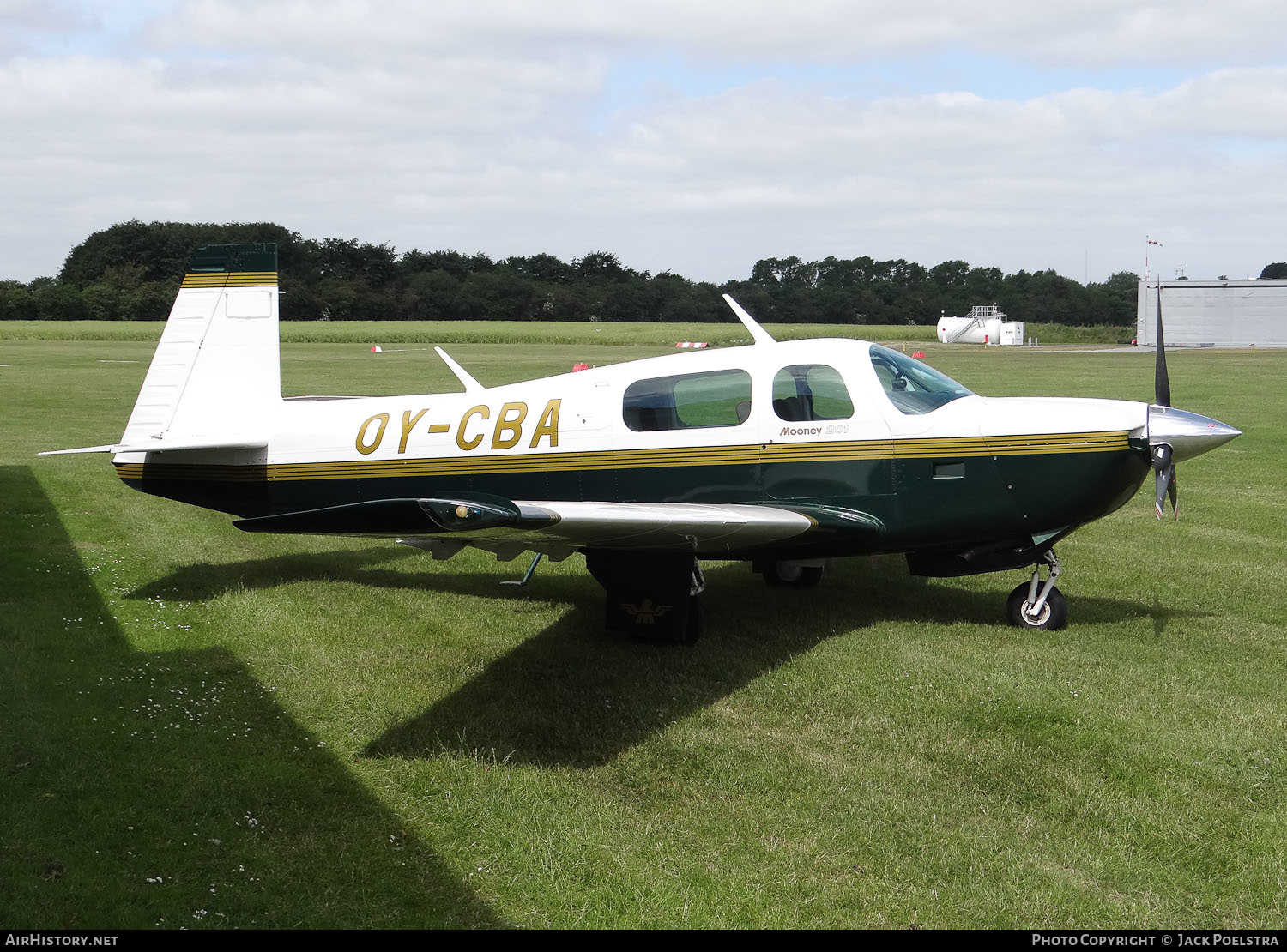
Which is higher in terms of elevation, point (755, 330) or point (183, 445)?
point (755, 330)

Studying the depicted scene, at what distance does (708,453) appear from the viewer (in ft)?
26.4

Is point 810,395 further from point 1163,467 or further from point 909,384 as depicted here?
point 1163,467

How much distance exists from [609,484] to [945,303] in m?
106

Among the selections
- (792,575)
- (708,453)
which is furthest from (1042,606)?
(708,453)

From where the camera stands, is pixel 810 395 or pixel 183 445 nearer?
pixel 810 395

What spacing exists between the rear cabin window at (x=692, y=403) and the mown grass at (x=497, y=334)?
52.7m

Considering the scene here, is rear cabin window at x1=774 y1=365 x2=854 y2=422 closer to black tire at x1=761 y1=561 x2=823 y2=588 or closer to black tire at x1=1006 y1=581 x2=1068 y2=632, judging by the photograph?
black tire at x1=1006 y1=581 x2=1068 y2=632

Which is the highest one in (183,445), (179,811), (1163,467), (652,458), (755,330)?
(755,330)

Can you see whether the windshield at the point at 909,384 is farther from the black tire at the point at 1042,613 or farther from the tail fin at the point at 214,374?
the tail fin at the point at 214,374

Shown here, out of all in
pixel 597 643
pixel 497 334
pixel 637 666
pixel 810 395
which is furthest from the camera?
pixel 497 334

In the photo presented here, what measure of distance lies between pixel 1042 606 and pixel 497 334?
221ft

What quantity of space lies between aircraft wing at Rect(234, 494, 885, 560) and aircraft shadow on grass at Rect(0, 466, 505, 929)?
126cm

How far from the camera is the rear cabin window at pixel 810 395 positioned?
314 inches

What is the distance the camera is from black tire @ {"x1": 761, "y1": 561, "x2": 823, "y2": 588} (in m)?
9.80
